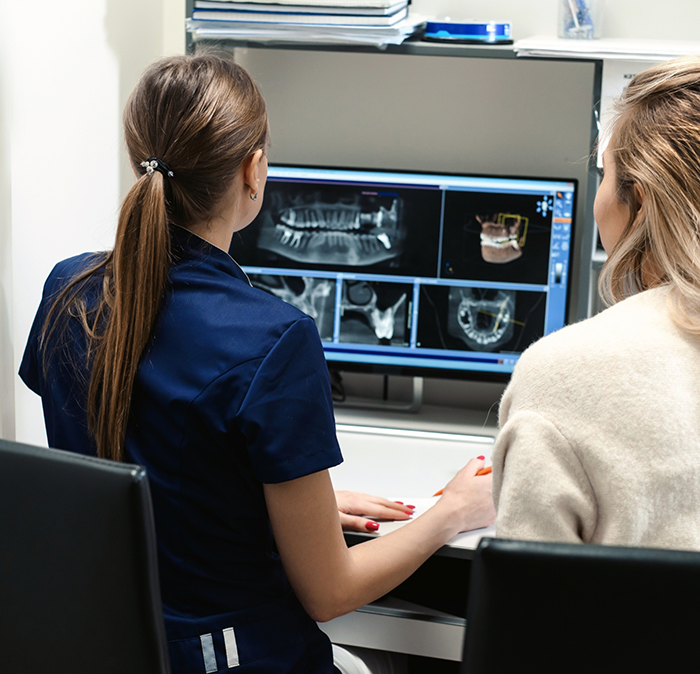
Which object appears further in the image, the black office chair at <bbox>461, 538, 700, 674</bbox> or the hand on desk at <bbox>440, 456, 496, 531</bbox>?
the hand on desk at <bbox>440, 456, 496, 531</bbox>

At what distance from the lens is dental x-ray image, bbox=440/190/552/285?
70.6 inches

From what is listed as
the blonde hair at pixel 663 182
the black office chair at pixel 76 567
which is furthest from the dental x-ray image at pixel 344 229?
the black office chair at pixel 76 567

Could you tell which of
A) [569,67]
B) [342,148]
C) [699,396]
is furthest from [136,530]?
[569,67]

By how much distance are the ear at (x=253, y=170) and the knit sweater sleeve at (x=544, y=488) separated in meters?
0.48

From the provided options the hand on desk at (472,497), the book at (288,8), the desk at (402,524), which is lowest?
the desk at (402,524)

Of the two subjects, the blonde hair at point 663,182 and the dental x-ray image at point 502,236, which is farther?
the dental x-ray image at point 502,236

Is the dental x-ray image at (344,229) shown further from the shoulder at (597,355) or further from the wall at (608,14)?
the shoulder at (597,355)

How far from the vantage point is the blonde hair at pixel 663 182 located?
840 millimetres

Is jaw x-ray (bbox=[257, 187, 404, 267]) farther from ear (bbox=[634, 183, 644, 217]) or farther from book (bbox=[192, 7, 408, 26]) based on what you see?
ear (bbox=[634, 183, 644, 217])

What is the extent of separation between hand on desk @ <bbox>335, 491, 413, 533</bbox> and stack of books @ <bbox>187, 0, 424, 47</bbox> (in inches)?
36.6

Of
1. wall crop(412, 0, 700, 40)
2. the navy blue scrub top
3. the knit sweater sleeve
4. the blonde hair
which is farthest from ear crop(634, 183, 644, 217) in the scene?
wall crop(412, 0, 700, 40)

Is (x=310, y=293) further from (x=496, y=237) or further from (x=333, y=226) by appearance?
(x=496, y=237)

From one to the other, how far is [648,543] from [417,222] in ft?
3.73

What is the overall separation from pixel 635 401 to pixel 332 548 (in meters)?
0.40
